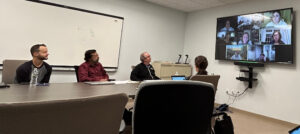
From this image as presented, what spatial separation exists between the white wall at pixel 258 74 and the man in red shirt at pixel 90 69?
2842 mm

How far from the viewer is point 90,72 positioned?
270cm

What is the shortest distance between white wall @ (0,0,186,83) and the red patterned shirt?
1.00 meters

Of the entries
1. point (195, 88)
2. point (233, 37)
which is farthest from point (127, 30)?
point (195, 88)

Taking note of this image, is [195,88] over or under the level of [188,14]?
under

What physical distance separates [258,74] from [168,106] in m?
3.48

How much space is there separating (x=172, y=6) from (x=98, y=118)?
4.43 meters

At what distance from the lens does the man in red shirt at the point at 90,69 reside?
2547 millimetres

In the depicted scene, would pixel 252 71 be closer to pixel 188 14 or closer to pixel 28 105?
pixel 188 14

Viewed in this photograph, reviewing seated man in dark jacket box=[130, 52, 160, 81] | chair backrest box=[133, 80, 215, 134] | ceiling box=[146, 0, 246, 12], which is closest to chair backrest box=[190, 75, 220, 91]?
chair backrest box=[133, 80, 215, 134]

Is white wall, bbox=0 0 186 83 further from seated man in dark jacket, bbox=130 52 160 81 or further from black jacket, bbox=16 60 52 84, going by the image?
black jacket, bbox=16 60 52 84

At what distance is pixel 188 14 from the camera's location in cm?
525

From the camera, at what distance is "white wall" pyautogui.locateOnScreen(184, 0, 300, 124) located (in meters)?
3.24

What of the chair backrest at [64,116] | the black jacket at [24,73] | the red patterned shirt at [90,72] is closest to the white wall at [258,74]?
the red patterned shirt at [90,72]

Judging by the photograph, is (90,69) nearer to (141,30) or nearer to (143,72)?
(143,72)
